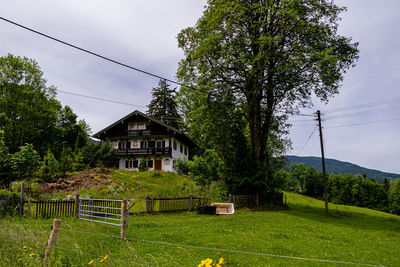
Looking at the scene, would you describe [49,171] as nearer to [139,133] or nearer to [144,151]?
[144,151]

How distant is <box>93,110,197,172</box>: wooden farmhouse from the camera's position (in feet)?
145

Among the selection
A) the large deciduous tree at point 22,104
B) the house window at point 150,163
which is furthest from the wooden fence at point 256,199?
the large deciduous tree at point 22,104

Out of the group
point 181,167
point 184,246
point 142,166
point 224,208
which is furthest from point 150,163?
point 184,246

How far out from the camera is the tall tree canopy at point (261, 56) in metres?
22.7

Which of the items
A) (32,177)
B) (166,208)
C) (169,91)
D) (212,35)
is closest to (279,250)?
(166,208)

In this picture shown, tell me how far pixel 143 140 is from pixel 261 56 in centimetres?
2929

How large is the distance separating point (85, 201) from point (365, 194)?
168ft

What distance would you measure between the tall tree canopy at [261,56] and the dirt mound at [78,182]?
12108mm

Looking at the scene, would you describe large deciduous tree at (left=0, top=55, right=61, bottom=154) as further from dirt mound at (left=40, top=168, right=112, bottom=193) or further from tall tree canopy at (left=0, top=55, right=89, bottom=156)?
dirt mound at (left=40, top=168, right=112, bottom=193)

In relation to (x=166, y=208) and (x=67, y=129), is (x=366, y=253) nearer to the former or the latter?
(x=166, y=208)

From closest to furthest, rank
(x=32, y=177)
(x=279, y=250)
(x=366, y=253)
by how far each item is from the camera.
Result: (x=279, y=250) < (x=366, y=253) < (x=32, y=177)

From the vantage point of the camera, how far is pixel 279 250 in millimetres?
10047

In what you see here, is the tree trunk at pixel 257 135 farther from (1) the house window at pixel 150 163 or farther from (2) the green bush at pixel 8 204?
(1) the house window at pixel 150 163

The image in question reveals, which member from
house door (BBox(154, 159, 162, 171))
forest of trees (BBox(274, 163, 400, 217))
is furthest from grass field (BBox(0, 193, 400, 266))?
forest of trees (BBox(274, 163, 400, 217))
